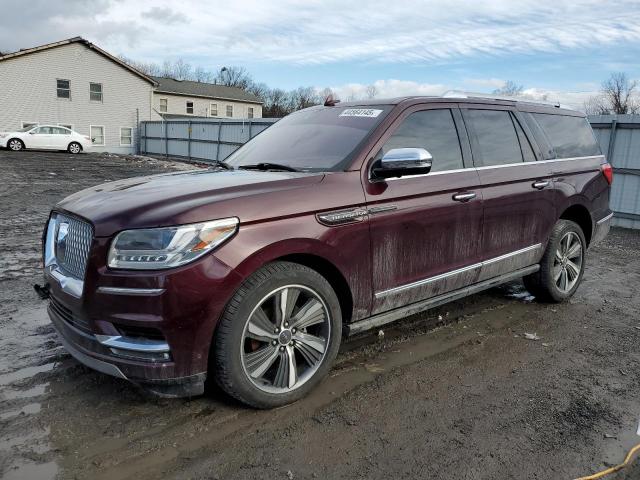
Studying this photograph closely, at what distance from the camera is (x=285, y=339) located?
3207mm

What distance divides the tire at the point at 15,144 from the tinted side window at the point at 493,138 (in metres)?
32.4

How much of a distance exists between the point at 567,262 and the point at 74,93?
36.2 metres

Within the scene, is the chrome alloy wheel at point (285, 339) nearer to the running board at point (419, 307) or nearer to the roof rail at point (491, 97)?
the running board at point (419, 307)

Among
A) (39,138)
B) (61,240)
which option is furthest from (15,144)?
(61,240)

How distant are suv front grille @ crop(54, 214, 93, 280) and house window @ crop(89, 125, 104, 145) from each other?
36209 millimetres

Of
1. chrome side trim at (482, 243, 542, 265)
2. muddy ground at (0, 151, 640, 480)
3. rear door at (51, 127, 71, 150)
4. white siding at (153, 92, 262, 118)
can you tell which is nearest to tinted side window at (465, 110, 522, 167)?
chrome side trim at (482, 243, 542, 265)

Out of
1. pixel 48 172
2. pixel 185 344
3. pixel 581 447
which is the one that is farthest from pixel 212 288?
pixel 48 172

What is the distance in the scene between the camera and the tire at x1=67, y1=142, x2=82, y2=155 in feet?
104

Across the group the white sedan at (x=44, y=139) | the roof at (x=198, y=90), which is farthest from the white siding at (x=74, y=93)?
the roof at (x=198, y=90)

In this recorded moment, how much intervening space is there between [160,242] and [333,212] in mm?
1102

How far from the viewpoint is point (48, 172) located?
19453 millimetres

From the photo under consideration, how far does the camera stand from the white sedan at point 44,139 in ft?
99.5

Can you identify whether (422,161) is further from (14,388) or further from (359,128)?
(14,388)

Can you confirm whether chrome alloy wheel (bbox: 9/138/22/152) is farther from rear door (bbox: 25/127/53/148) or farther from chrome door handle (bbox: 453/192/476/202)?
chrome door handle (bbox: 453/192/476/202)
